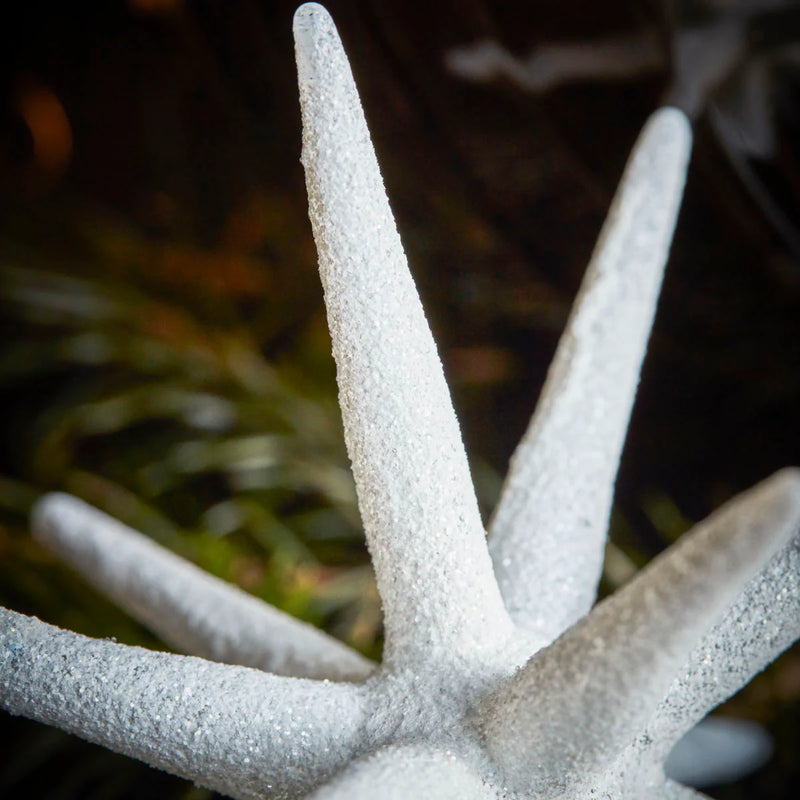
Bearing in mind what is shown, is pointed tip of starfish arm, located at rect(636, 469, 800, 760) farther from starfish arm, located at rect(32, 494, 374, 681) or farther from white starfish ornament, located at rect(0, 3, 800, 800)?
starfish arm, located at rect(32, 494, 374, 681)

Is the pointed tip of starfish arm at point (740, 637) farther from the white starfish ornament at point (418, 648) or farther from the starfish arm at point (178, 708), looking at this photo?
the starfish arm at point (178, 708)

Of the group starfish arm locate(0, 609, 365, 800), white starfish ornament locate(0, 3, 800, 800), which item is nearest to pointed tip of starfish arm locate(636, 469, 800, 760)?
white starfish ornament locate(0, 3, 800, 800)

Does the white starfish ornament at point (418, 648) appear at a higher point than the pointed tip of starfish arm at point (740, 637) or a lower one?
higher

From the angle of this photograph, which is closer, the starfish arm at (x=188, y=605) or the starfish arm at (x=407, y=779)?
the starfish arm at (x=407, y=779)

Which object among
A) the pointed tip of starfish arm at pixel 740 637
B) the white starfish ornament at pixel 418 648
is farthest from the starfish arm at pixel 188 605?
the pointed tip of starfish arm at pixel 740 637

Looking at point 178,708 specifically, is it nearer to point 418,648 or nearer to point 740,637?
point 418,648

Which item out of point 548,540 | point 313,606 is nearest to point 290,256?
point 313,606
